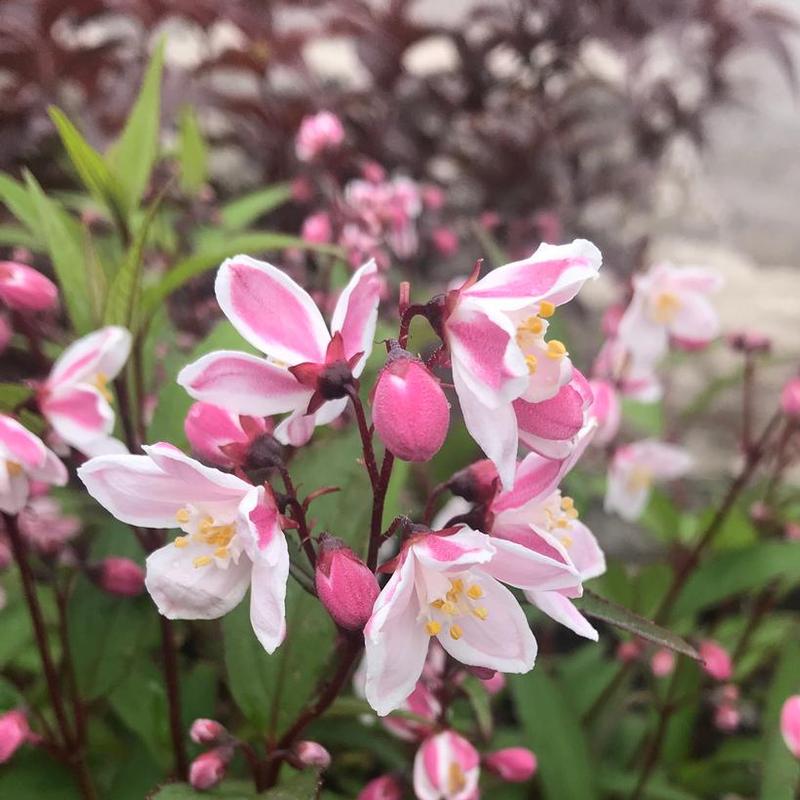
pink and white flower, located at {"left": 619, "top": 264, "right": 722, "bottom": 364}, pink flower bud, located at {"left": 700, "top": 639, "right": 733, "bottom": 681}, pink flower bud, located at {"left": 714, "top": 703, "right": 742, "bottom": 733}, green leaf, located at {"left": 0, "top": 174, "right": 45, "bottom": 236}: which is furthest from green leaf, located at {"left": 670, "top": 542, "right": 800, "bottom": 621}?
green leaf, located at {"left": 0, "top": 174, "right": 45, "bottom": 236}

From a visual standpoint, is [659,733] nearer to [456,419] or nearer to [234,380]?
[456,419]

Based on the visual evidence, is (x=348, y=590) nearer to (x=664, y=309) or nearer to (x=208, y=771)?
(x=208, y=771)

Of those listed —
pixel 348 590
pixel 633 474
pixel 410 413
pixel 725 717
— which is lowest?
pixel 725 717

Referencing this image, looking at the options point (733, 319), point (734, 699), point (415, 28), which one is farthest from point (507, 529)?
point (733, 319)

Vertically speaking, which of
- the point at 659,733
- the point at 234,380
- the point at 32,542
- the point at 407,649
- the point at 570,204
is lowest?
the point at 659,733

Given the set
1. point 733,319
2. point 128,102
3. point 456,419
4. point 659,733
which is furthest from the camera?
point 733,319

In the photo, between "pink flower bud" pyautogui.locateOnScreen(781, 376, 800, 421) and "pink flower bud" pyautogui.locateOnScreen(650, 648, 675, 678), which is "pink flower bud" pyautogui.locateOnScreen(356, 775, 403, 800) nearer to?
"pink flower bud" pyautogui.locateOnScreen(650, 648, 675, 678)

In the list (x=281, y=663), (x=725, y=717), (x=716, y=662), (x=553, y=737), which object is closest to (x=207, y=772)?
(x=281, y=663)
